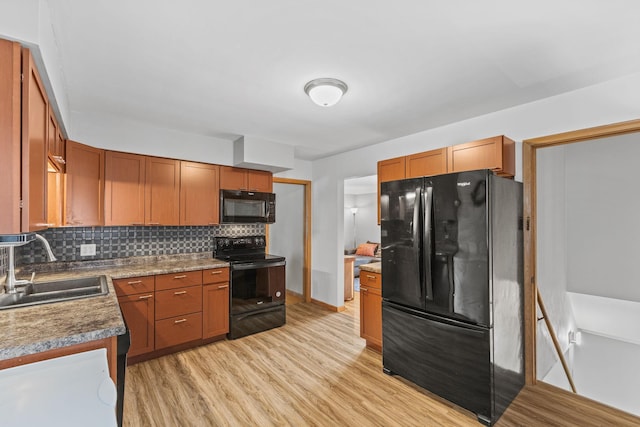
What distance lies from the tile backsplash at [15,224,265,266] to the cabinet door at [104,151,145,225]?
0.29 metres

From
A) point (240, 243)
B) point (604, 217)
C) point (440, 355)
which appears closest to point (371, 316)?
point (440, 355)

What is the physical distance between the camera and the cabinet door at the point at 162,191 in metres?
3.25

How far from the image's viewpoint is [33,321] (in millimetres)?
1475

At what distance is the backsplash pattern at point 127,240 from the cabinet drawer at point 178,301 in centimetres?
69

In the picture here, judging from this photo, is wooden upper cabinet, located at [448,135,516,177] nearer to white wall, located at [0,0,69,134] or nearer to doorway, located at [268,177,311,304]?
doorway, located at [268,177,311,304]

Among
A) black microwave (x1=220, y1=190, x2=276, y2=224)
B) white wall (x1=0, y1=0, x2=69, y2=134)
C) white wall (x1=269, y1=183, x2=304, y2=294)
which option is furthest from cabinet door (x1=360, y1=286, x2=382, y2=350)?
white wall (x1=0, y1=0, x2=69, y2=134)

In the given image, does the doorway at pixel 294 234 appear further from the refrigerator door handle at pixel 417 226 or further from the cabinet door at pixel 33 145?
the cabinet door at pixel 33 145

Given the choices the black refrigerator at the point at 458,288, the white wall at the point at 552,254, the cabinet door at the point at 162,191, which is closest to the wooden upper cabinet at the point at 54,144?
the cabinet door at the point at 162,191

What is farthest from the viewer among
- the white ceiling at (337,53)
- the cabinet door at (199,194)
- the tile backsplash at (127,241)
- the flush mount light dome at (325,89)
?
the cabinet door at (199,194)

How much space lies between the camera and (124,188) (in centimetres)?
311

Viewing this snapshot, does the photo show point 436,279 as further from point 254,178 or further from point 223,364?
point 254,178

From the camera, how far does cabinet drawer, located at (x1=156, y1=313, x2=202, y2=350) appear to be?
2.98 metres

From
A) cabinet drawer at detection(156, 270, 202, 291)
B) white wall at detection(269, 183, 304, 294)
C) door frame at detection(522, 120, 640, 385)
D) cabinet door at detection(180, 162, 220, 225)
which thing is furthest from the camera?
white wall at detection(269, 183, 304, 294)

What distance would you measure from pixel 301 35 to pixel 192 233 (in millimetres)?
2868
